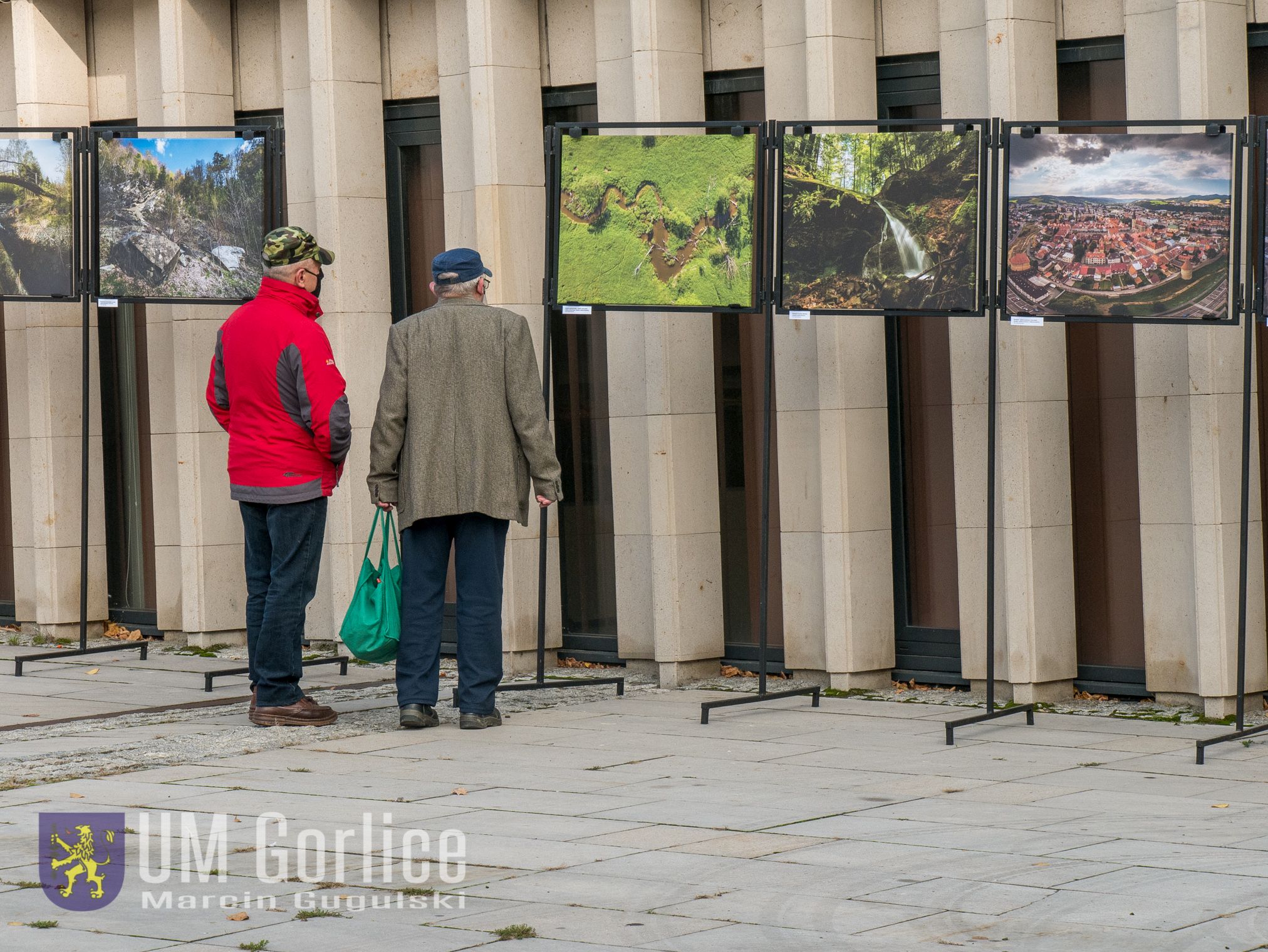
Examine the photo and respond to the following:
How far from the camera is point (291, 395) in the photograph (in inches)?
358

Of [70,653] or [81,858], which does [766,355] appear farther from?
[70,653]

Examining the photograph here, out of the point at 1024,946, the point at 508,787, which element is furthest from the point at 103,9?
the point at 1024,946

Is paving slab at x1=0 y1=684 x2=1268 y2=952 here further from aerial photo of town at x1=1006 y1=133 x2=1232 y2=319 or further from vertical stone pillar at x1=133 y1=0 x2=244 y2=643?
vertical stone pillar at x1=133 y1=0 x2=244 y2=643

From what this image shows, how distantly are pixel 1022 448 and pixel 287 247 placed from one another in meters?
3.64

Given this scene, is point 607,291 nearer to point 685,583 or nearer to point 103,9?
point 685,583

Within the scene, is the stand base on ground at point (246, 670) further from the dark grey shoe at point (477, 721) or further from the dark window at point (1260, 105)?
the dark window at point (1260, 105)

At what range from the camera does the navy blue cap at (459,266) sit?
9.12 m

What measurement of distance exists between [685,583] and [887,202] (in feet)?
8.69

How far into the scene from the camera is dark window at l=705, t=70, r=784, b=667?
11.1 m

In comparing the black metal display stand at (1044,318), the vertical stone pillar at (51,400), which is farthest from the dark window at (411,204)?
the black metal display stand at (1044,318)

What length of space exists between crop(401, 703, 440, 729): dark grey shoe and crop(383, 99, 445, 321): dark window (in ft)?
12.1

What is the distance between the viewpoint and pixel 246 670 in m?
10.4

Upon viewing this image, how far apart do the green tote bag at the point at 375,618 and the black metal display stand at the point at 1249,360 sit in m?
3.57

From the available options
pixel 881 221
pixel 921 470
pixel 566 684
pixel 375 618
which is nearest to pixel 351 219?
pixel 566 684
